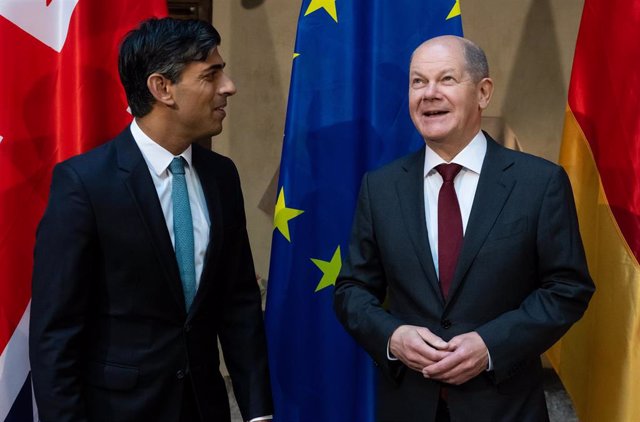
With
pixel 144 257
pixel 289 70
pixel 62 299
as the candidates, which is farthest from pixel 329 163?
pixel 289 70

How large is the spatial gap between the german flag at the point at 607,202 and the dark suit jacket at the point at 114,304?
1246mm

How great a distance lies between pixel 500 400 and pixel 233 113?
8.00ft

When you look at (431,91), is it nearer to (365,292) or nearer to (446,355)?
(365,292)

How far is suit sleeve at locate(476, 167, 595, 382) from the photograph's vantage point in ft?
6.99

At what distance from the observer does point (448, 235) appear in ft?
7.39

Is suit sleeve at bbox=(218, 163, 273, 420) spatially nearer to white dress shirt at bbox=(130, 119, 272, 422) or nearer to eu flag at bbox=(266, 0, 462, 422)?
white dress shirt at bbox=(130, 119, 272, 422)

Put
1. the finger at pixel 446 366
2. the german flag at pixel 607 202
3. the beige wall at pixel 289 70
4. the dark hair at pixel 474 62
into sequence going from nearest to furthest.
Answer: the finger at pixel 446 366 → the dark hair at pixel 474 62 → the german flag at pixel 607 202 → the beige wall at pixel 289 70

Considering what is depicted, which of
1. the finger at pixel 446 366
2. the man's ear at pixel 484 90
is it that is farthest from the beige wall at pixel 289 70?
the finger at pixel 446 366

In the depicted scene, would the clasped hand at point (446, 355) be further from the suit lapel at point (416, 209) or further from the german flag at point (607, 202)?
the german flag at point (607, 202)

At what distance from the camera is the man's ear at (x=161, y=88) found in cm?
231

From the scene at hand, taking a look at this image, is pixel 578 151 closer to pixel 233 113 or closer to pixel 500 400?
A: pixel 500 400

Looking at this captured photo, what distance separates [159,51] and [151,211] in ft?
1.42

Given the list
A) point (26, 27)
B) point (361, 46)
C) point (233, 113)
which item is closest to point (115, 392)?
point (26, 27)

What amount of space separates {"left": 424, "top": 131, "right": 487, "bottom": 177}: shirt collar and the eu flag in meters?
0.65
